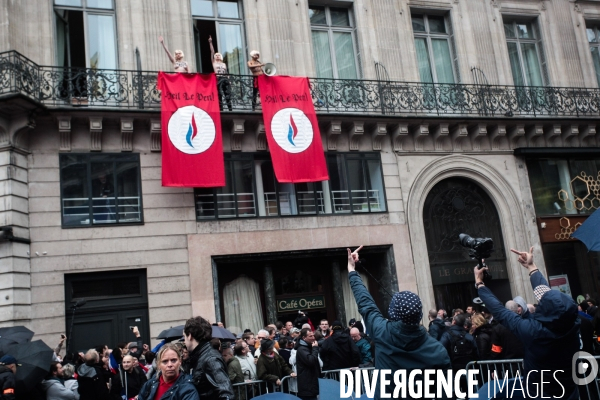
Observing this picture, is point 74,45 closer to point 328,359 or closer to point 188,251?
point 188,251

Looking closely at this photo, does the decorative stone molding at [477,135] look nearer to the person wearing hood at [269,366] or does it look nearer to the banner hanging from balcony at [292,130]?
the banner hanging from balcony at [292,130]

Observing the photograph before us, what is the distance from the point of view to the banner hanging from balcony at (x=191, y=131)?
15.0 m

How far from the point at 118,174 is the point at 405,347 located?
12.4m

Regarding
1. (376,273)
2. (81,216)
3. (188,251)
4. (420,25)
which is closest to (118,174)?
(81,216)

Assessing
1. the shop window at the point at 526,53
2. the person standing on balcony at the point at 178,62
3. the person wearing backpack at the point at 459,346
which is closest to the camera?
the person wearing backpack at the point at 459,346

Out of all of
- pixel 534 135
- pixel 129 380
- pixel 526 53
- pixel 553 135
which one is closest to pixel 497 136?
pixel 534 135

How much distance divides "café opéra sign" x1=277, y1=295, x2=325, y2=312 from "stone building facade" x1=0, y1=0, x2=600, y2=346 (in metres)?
0.07

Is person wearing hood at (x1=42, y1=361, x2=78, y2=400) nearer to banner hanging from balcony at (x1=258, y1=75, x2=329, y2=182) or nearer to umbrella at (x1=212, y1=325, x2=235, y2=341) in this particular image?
umbrella at (x1=212, y1=325, x2=235, y2=341)

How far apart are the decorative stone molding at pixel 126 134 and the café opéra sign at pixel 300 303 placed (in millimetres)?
5707

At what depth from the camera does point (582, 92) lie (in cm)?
2041

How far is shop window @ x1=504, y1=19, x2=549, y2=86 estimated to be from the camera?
20969mm

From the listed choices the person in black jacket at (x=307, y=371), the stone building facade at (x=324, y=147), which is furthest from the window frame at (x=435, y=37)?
the person in black jacket at (x=307, y=371)

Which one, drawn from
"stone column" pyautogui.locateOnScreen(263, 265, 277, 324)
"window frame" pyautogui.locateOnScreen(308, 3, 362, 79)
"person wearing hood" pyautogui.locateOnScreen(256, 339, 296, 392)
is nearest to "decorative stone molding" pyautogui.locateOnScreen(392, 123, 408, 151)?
"window frame" pyautogui.locateOnScreen(308, 3, 362, 79)

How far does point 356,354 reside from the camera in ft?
34.2
